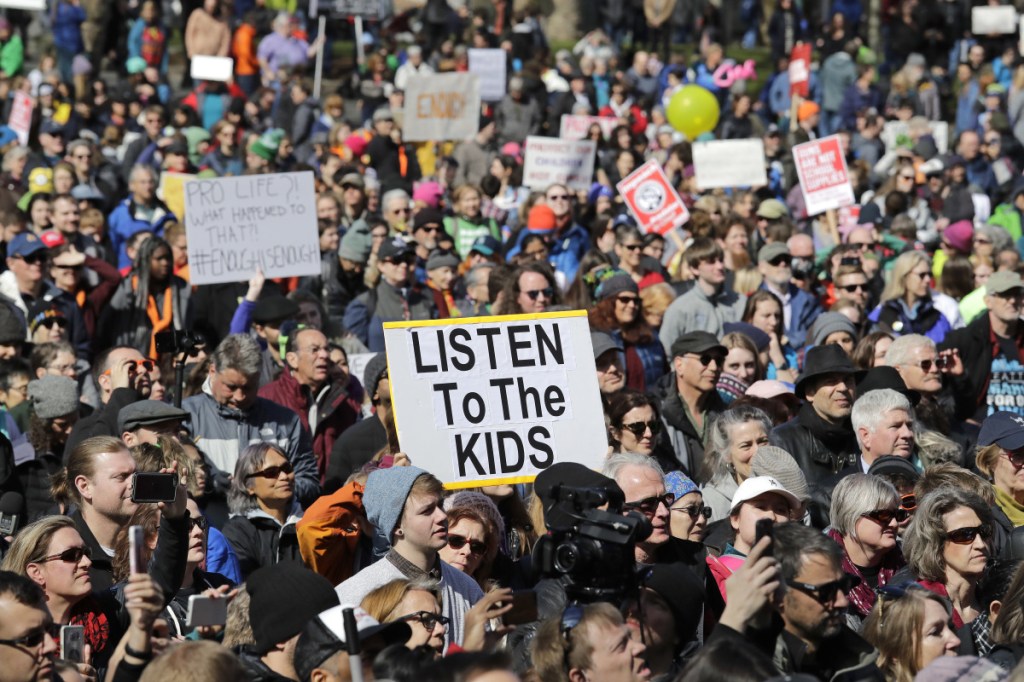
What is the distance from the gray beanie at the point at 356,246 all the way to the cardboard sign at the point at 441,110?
601cm

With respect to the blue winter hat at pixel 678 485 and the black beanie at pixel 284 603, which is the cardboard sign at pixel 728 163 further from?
the black beanie at pixel 284 603

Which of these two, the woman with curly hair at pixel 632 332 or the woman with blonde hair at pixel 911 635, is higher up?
the woman with curly hair at pixel 632 332

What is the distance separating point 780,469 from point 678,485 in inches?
17.3

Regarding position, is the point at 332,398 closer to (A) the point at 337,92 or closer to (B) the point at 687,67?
(A) the point at 337,92

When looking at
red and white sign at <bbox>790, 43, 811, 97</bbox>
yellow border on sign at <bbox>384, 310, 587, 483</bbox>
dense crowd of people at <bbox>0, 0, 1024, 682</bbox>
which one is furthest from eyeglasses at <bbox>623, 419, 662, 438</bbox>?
red and white sign at <bbox>790, 43, 811, 97</bbox>

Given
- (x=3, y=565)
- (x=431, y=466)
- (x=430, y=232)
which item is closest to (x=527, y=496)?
(x=431, y=466)

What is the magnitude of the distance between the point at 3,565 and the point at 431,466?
2030mm

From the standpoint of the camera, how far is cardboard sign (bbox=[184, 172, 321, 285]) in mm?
11969

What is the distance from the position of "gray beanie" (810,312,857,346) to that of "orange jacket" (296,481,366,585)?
4592 millimetres

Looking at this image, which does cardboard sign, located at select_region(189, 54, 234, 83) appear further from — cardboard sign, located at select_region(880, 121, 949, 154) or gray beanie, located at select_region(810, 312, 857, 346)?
gray beanie, located at select_region(810, 312, 857, 346)

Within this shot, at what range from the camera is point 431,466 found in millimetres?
7488

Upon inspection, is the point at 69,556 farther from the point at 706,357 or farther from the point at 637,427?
the point at 706,357

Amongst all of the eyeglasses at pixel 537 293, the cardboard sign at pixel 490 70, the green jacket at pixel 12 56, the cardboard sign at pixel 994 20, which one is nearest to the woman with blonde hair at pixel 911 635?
the eyeglasses at pixel 537 293

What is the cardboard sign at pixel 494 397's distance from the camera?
24.8 feet
